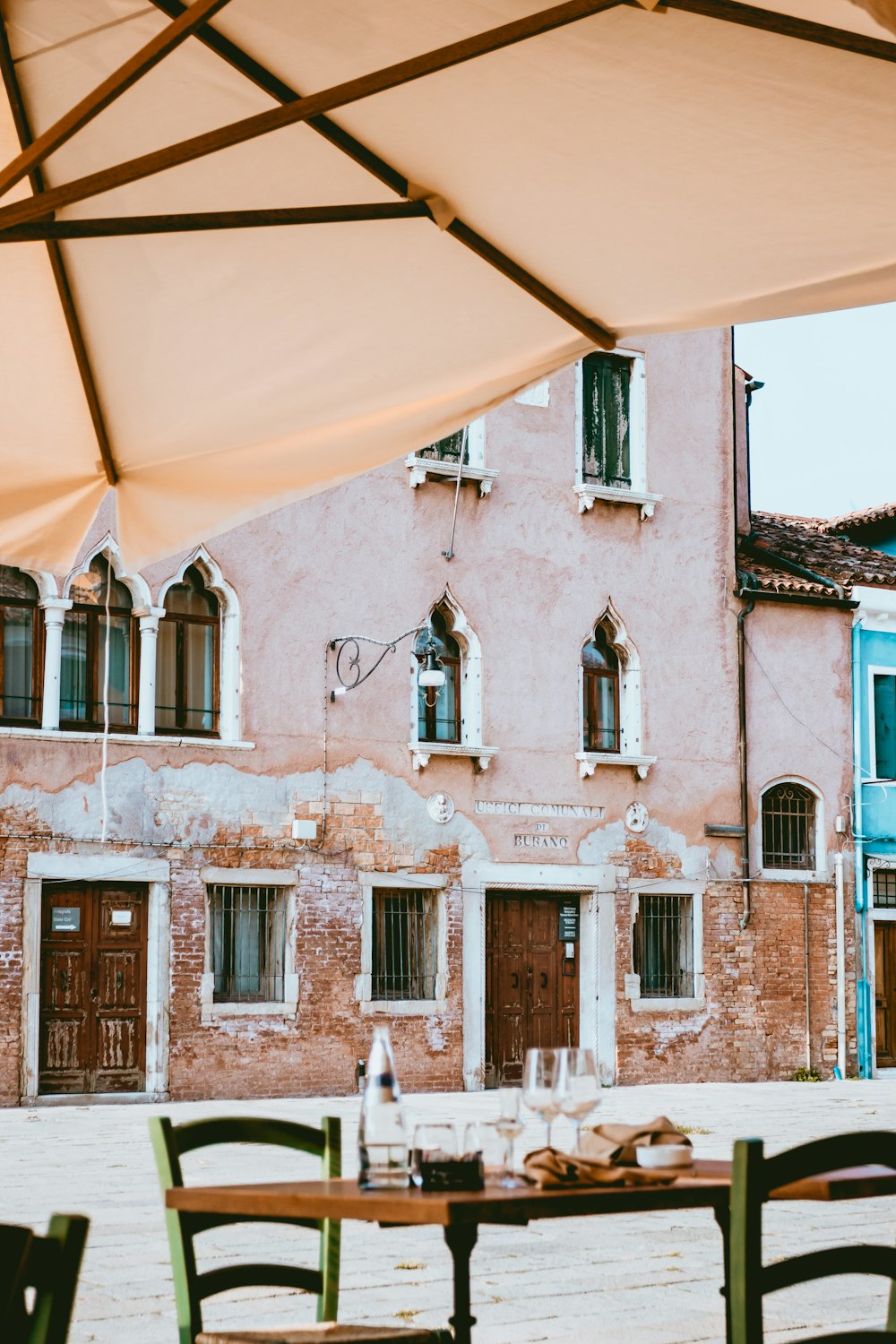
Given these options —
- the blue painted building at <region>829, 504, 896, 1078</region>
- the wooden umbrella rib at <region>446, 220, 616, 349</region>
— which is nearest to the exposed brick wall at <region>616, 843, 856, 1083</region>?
the blue painted building at <region>829, 504, 896, 1078</region>

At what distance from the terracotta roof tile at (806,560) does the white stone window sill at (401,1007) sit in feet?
21.1

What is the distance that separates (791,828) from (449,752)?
501cm

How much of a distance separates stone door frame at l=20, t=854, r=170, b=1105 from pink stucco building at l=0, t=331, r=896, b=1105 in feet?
0.10

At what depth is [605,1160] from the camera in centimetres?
320

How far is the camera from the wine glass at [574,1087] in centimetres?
331

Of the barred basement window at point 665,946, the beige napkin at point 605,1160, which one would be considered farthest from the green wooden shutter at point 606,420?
the beige napkin at point 605,1160

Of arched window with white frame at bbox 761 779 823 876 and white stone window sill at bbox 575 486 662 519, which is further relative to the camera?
arched window with white frame at bbox 761 779 823 876

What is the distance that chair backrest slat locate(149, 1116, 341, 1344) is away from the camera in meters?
3.27

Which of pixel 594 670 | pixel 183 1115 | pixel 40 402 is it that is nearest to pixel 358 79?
pixel 40 402

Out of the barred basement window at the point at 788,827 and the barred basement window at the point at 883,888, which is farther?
the barred basement window at the point at 883,888

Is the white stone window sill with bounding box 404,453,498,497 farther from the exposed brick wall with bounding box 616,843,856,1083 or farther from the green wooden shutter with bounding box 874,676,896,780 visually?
the green wooden shutter with bounding box 874,676,896,780

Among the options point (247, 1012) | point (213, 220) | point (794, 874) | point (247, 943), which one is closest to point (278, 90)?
point (213, 220)

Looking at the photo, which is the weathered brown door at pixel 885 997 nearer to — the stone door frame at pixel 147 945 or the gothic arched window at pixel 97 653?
the stone door frame at pixel 147 945

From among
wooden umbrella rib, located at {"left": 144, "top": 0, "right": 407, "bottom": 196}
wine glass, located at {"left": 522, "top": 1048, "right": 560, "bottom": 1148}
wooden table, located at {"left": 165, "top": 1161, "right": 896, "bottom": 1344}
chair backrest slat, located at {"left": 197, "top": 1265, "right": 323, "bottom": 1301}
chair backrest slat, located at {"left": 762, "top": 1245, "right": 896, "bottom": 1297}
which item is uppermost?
wooden umbrella rib, located at {"left": 144, "top": 0, "right": 407, "bottom": 196}
